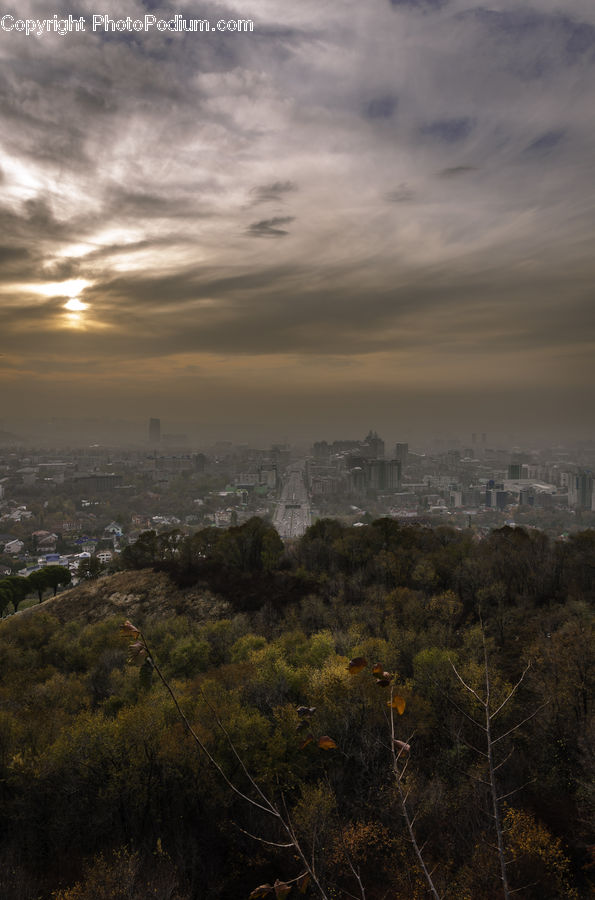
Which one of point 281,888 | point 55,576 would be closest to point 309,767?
point 281,888

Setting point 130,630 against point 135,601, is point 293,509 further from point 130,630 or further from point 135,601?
point 130,630

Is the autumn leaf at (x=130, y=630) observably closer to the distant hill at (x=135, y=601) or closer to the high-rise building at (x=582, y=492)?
the distant hill at (x=135, y=601)

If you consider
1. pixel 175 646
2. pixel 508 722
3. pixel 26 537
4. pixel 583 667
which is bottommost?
pixel 26 537

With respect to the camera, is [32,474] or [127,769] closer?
[127,769]

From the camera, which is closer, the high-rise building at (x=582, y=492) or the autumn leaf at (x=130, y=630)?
the autumn leaf at (x=130, y=630)

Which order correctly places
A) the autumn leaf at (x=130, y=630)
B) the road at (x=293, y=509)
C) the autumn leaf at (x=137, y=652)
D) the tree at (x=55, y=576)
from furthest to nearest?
1. the road at (x=293, y=509)
2. the tree at (x=55, y=576)
3. the autumn leaf at (x=130, y=630)
4. the autumn leaf at (x=137, y=652)

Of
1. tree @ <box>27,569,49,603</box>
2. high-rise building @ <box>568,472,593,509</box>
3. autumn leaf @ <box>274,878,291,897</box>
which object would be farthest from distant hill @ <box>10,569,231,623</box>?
high-rise building @ <box>568,472,593,509</box>

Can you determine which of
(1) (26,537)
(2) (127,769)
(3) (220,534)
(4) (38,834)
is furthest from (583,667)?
(1) (26,537)

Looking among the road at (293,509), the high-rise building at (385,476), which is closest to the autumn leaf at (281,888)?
the road at (293,509)

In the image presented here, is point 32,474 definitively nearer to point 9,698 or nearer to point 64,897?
point 9,698
